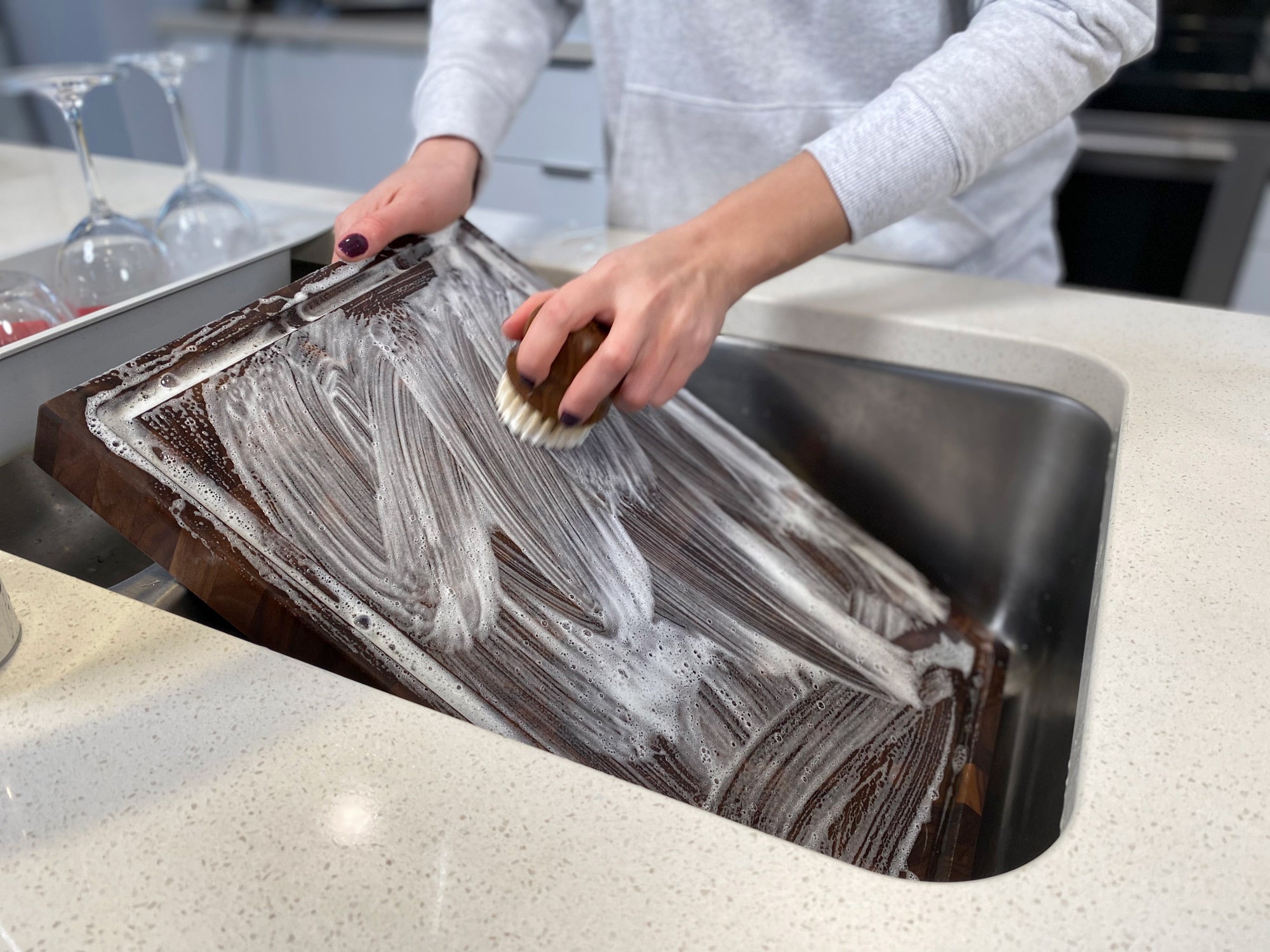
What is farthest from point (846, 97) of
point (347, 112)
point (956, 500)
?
point (347, 112)

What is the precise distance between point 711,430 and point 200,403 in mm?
318

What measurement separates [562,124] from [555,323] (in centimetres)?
151

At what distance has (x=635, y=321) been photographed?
1.44ft

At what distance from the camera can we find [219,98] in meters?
2.14

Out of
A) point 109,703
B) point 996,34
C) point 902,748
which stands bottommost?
point 902,748

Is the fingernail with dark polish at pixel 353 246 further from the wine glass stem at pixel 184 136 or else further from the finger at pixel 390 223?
the wine glass stem at pixel 184 136

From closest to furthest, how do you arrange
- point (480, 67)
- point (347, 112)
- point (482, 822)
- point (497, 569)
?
point (482, 822) < point (497, 569) < point (480, 67) < point (347, 112)

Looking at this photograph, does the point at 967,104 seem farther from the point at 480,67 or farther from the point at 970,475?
the point at 480,67

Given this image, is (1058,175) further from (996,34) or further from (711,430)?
(711,430)

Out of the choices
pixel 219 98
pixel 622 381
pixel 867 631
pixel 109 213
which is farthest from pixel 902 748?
pixel 219 98

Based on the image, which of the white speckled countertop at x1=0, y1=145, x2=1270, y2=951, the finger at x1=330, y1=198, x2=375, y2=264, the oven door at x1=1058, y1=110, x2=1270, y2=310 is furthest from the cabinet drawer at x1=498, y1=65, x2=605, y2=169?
the white speckled countertop at x1=0, y1=145, x2=1270, y2=951

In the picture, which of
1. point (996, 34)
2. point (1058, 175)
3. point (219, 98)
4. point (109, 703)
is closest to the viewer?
point (109, 703)

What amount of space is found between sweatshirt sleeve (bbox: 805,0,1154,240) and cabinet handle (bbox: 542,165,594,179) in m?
1.34

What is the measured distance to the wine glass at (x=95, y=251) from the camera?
53 cm
